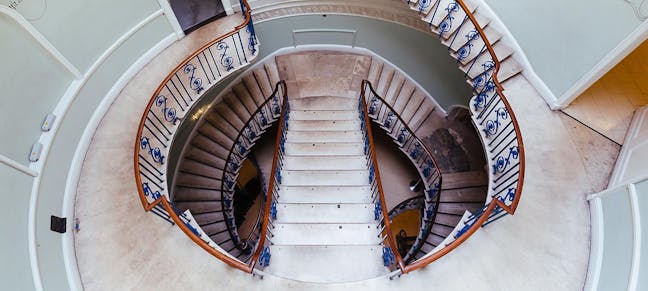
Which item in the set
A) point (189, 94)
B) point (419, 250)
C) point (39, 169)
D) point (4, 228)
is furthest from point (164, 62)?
point (419, 250)

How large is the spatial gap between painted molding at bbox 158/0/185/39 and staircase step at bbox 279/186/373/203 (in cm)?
364

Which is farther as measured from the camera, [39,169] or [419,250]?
[419,250]

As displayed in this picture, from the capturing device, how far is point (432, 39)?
8.02 metres

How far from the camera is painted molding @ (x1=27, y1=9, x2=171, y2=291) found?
13.1ft

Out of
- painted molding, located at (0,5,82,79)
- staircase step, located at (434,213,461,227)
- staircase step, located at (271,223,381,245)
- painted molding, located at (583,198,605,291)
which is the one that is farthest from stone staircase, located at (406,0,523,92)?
painted molding, located at (0,5,82,79)

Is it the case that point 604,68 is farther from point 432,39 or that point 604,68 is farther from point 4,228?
point 4,228

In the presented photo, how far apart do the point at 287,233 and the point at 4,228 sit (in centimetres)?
334

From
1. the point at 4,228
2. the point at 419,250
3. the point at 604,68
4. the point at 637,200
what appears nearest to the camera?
the point at 4,228

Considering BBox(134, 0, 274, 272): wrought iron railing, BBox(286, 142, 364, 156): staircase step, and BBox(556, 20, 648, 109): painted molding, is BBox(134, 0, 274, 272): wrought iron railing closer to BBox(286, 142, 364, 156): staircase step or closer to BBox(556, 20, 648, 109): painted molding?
BBox(286, 142, 364, 156): staircase step

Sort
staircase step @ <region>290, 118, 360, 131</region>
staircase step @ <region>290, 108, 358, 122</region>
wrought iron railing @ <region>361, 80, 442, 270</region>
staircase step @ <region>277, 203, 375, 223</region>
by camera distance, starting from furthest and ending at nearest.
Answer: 1. staircase step @ <region>290, 108, 358, 122</region>
2. staircase step @ <region>290, 118, 360, 131</region>
3. wrought iron railing @ <region>361, 80, 442, 270</region>
4. staircase step @ <region>277, 203, 375, 223</region>

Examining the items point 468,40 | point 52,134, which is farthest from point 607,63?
point 52,134

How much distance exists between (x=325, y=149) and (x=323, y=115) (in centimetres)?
144

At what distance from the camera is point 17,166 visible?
4.09 meters

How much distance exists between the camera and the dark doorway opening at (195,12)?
7285 mm
